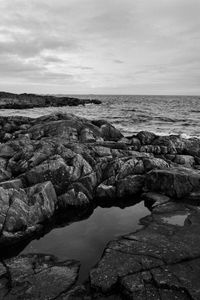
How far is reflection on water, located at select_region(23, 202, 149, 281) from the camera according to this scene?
35.1 feet

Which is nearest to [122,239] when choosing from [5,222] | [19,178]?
[5,222]

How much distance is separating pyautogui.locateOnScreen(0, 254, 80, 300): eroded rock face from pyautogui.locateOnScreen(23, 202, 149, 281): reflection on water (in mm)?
437

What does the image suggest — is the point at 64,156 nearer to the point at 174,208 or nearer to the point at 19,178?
the point at 19,178

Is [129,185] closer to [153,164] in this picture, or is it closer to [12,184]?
[153,164]

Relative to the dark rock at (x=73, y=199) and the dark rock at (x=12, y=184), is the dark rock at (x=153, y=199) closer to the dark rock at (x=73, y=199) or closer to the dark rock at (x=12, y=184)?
the dark rock at (x=73, y=199)

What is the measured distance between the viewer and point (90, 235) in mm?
12320

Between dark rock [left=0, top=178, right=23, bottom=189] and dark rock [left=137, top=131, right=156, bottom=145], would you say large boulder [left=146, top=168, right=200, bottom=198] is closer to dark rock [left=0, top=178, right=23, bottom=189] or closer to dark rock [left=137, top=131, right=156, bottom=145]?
dark rock [left=0, top=178, right=23, bottom=189]

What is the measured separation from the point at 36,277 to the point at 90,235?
3555mm

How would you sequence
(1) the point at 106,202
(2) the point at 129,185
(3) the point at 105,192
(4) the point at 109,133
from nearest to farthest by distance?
(1) the point at 106,202 → (3) the point at 105,192 → (2) the point at 129,185 → (4) the point at 109,133

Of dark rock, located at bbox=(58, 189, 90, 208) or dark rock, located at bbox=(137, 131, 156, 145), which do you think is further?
dark rock, located at bbox=(137, 131, 156, 145)

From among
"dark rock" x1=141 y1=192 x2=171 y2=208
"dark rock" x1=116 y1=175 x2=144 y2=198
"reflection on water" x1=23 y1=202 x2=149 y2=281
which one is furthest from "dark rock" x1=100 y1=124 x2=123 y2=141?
"reflection on water" x1=23 y1=202 x2=149 y2=281

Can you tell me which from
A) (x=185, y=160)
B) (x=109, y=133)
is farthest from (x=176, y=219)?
(x=109, y=133)

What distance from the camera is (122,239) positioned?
36.2 feet

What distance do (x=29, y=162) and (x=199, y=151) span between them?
12.7 metres
